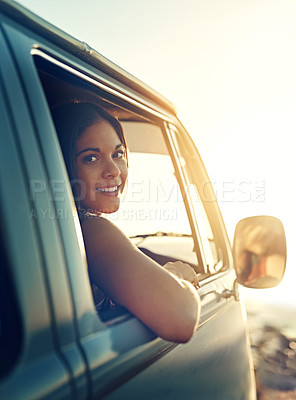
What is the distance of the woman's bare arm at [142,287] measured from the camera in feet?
3.99

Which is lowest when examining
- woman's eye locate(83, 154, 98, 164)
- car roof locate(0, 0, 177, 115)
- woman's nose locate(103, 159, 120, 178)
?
woman's nose locate(103, 159, 120, 178)

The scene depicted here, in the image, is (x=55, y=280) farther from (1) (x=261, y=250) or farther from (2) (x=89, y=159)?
(1) (x=261, y=250)

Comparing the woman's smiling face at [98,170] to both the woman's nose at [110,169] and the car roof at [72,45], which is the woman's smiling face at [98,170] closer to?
the woman's nose at [110,169]

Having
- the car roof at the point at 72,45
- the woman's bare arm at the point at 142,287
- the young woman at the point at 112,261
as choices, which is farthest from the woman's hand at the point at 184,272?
the car roof at the point at 72,45

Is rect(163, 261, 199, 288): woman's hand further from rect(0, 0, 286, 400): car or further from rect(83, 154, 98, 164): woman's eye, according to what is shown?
rect(83, 154, 98, 164): woman's eye

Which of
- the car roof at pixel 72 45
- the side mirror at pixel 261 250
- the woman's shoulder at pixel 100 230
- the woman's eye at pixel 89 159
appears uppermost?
the car roof at pixel 72 45

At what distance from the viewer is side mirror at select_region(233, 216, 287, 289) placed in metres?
1.99

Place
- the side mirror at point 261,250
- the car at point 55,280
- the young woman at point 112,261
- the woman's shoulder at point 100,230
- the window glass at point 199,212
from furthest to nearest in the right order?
1. the window glass at point 199,212
2. the side mirror at point 261,250
3. the woman's shoulder at point 100,230
4. the young woman at point 112,261
5. the car at point 55,280

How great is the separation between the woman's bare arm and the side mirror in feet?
2.46

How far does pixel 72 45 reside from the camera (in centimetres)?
136

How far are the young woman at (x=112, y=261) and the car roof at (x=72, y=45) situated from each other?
10.0 inches

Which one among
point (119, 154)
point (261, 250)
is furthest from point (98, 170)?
point (261, 250)

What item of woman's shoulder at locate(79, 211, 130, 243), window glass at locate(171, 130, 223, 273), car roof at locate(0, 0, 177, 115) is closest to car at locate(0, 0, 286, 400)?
car roof at locate(0, 0, 177, 115)

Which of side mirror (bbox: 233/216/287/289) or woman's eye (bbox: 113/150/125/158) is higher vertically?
woman's eye (bbox: 113/150/125/158)
